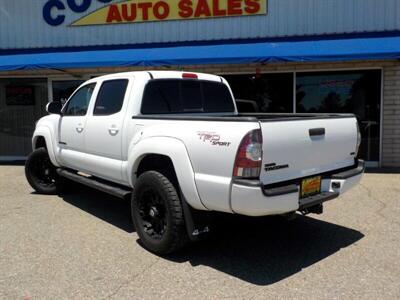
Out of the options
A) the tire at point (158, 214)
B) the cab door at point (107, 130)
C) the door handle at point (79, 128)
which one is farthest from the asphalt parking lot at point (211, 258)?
the door handle at point (79, 128)

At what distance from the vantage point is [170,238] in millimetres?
4375

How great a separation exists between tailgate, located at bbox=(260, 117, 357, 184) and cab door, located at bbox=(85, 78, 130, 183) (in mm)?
2055

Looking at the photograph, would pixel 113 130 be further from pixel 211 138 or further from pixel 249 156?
pixel 249 156

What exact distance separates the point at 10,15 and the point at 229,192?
1139 centimetres

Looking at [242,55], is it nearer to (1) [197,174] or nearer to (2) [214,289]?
(1) [197,174]

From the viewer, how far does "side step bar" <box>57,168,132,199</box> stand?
17.2ft

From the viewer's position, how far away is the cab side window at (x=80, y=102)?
6.21 metres

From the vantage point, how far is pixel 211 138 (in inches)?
156

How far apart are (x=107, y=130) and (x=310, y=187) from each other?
8.56ft

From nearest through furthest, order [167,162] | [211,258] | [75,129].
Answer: [211,258]
[167,162]
[75,129]

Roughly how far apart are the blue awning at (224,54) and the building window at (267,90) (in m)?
0.87

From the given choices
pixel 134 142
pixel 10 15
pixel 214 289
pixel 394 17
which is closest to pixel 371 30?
pixel 394 17

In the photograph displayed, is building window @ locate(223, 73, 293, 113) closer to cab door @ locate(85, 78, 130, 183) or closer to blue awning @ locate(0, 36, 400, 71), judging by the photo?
blue awning @ locate(0, 36, 400, 71)

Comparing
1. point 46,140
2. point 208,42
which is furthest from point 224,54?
point 46,140
